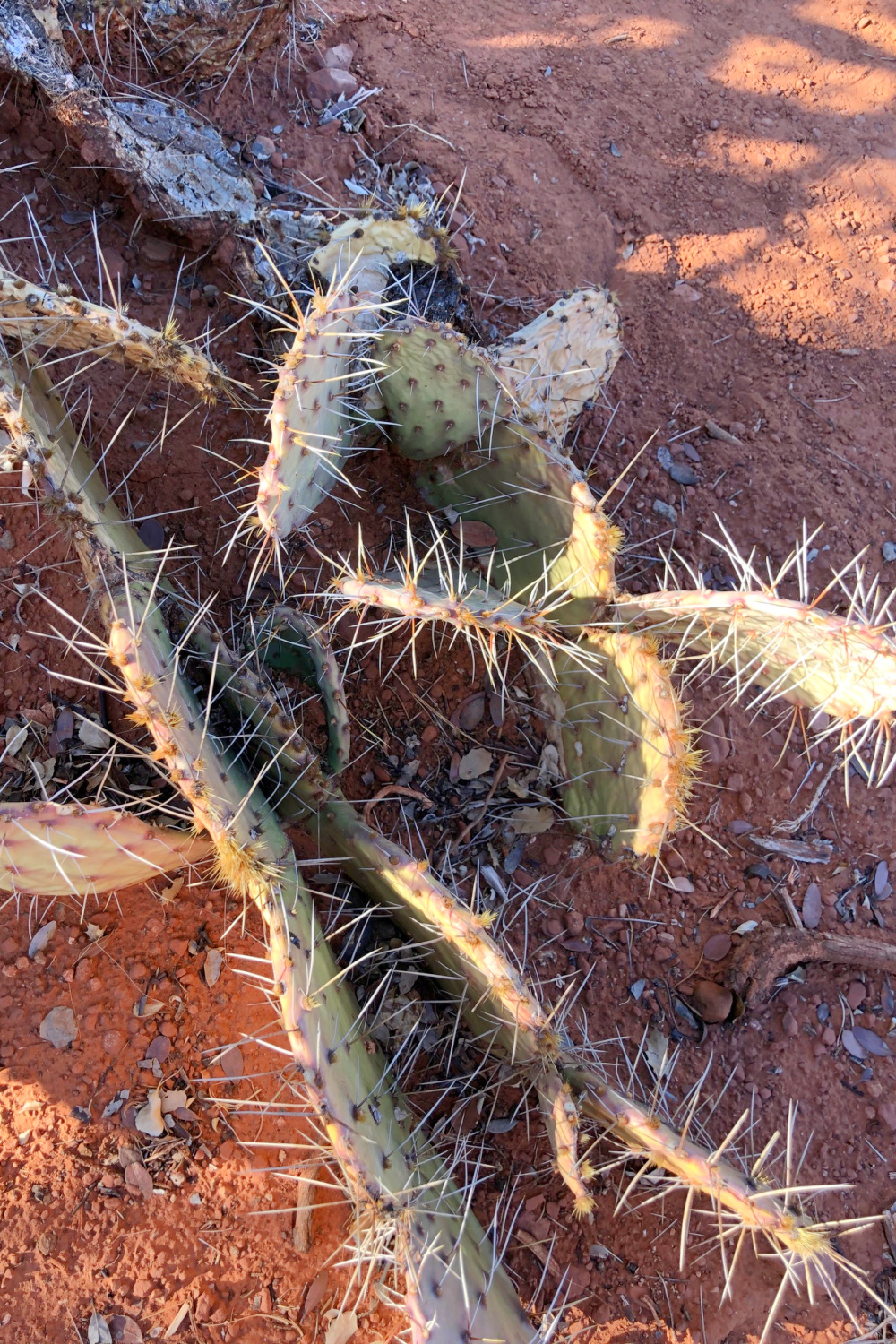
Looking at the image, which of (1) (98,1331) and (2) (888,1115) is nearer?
(1) (98,1331)

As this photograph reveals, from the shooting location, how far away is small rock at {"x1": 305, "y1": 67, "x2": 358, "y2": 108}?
2.83 meters

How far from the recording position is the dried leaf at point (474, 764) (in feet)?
7.59

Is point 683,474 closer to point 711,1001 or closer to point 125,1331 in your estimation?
point 711,1001

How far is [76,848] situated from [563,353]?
178 centimetres

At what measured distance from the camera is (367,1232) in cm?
143

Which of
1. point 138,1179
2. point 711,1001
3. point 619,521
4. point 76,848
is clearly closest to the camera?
point 76,848

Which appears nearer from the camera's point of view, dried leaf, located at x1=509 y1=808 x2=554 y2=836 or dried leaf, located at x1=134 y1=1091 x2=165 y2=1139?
dried leaf, located at x1=134 y1=1091 x2=165 y2=1139

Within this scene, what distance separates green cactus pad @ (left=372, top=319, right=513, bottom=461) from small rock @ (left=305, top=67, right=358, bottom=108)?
1438mm

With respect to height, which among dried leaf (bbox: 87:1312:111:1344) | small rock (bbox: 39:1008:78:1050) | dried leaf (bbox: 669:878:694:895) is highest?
dried leaf (bbox: 669:878:694:895)

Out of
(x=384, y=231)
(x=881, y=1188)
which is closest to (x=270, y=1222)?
(x=881, y=1188)

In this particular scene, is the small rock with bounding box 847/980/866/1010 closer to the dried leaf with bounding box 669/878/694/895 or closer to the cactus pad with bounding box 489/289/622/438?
the dried leaf with bounding box 669/878/694/895

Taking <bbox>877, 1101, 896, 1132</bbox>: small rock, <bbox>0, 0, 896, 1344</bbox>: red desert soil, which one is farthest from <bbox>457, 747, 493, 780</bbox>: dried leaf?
<bbox>877, 1101, 896, 1132</bbox>: small rock

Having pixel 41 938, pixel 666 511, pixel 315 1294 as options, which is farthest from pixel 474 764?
pixel 315 1294

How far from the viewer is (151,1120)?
190cm
